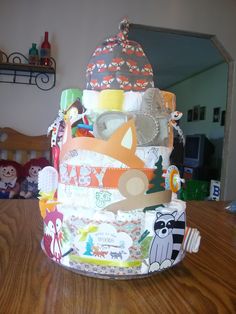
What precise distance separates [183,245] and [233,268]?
4.4 inches

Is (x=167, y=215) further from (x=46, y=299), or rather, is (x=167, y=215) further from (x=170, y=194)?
(x=46, y=299)

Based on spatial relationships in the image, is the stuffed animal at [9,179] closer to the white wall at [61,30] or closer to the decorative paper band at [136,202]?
the white wall at [61,30]

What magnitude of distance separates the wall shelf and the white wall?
41 mm

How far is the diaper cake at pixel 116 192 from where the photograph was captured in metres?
0.47

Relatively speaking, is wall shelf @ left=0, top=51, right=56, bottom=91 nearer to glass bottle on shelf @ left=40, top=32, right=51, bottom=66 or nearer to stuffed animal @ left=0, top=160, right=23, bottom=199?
glass bottle on shelf @ left=40, top=32, right=51, bottom=66

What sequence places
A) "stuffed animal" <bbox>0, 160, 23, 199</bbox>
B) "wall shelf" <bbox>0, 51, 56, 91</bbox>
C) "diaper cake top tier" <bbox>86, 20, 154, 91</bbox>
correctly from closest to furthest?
"diaper cake top tier" <bbox>86, 20, 154, 91</bbox>
"stuffed animal" <bbox>0, 160, 23, 199</bbox>
"wall shelf" <bbox>0, 51, 56, 91</bbox>

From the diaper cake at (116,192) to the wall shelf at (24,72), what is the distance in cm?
179

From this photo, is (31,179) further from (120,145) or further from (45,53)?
(120,145)

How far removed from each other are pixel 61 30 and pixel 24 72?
429mm

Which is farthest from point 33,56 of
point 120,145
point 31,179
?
point 120,145

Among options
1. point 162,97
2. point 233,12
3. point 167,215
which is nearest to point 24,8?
point 233,12

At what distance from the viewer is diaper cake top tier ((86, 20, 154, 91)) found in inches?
22.5

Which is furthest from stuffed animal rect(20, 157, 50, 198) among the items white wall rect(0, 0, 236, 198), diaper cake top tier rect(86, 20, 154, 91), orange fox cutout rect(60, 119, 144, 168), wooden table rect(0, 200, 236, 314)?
orange fox cutout rect(60, 119, 144, 168)

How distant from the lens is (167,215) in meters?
0.49
